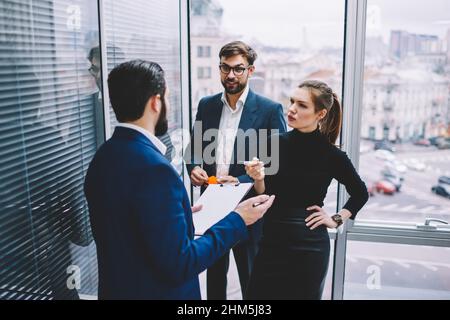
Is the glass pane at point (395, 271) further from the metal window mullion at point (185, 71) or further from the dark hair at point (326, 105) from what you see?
the metal window mullion at point (185, 71)

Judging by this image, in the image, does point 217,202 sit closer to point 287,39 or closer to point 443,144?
point 287,39

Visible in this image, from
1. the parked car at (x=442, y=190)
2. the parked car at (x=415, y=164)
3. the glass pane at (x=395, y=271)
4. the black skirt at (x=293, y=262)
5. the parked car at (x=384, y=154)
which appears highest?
the parked car at (x=384, y=154)

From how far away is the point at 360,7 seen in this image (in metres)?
2.07

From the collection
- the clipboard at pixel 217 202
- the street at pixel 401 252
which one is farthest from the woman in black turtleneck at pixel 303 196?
the street at pixel 401 252

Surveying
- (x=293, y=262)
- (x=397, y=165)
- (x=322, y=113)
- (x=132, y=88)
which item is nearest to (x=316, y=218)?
(x=293, y=262)

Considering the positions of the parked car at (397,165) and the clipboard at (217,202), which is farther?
the parked car at (397,165)

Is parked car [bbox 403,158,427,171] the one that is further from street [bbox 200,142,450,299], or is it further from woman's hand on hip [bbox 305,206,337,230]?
woman's hand on hip [bbox 305,206,337,230]

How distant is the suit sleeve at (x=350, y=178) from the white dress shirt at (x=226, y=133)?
58cm

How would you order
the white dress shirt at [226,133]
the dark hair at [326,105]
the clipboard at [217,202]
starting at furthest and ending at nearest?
the white dress shirt at [226,133], the dark hair at [326,105], the clipboard at [217,202]

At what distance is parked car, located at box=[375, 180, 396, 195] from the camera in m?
2.22

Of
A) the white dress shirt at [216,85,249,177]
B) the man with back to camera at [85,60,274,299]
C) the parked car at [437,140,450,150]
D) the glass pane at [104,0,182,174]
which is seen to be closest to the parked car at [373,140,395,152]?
the parked car at [437,140,450,150]

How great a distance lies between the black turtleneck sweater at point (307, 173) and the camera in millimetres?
1767

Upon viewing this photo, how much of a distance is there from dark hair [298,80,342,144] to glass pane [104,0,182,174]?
0.76 metres
